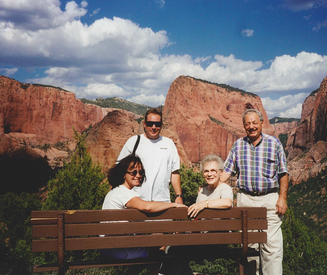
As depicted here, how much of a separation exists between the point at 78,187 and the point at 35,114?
77.5 metres

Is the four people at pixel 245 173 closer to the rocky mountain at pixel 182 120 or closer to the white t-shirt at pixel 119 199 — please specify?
the white t-shirt at pixel 119 199

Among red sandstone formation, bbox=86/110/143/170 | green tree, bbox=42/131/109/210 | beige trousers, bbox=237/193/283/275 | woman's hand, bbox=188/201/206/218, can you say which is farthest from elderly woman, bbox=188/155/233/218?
red sandstone formation, bbox=86/110/143/170

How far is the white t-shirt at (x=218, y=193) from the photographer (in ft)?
11.2

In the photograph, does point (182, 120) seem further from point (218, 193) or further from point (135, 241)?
point (135, 241)

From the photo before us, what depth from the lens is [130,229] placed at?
9.29ft

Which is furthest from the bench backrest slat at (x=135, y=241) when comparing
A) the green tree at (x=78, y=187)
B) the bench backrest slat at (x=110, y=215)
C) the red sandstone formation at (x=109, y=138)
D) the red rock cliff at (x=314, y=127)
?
the red rock cliff at (x=314, y=127)

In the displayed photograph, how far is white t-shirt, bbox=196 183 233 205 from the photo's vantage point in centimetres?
340

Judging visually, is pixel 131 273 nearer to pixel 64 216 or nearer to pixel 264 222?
pixel 64 216

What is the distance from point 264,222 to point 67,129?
3658 inches

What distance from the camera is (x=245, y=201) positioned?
387cm

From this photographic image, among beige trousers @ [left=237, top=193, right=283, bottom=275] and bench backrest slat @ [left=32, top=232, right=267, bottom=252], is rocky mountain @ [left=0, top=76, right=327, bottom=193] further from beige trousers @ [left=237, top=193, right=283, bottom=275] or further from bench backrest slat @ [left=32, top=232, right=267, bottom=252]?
bench backrest slat @ [left=32, top=232, right=267, bottom=252]

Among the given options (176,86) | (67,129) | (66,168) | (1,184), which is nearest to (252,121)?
(66,168)

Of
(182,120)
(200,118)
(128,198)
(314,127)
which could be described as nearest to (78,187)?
(128,198)

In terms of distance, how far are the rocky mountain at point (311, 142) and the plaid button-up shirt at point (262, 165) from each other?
208ft
